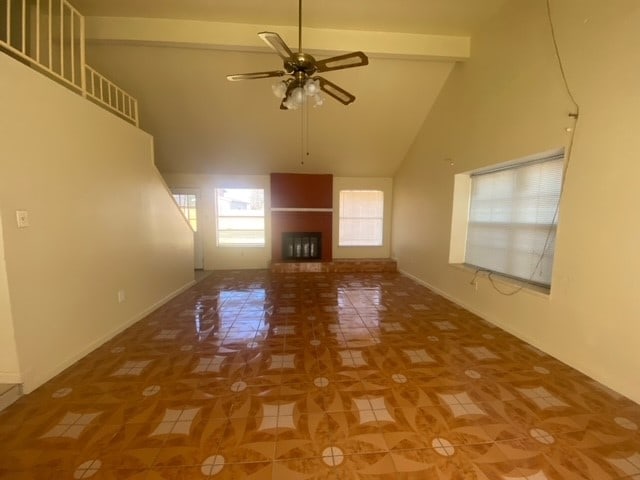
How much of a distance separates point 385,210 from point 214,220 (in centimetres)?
414

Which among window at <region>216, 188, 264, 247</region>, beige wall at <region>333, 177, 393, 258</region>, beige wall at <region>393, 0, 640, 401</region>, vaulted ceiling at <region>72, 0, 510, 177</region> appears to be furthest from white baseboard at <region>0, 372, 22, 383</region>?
beige wall at <region>333, 177, 393, 258</region>

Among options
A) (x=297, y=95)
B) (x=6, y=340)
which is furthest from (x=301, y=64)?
(x=6, y=340)

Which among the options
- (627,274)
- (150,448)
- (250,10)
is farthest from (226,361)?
(250,10)

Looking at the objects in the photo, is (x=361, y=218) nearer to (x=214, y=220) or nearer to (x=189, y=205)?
(x=214, y=220)

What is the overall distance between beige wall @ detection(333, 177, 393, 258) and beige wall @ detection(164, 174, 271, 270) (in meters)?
1.63

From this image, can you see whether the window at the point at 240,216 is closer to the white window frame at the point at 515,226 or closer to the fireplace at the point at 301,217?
the fireplace at the point at 301,217

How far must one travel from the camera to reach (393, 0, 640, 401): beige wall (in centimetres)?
204

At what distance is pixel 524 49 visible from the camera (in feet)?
9.50

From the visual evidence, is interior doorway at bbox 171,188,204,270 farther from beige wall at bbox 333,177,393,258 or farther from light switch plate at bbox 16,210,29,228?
light switch plate at bbox 16,210,29,228

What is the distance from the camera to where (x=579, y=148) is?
2377 mm

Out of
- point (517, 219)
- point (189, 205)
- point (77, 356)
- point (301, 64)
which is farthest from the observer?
point (189, 205)

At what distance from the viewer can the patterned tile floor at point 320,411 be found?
4.86 ft

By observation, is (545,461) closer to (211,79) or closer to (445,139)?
(445,139)

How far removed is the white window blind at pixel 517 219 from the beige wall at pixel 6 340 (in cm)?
452
